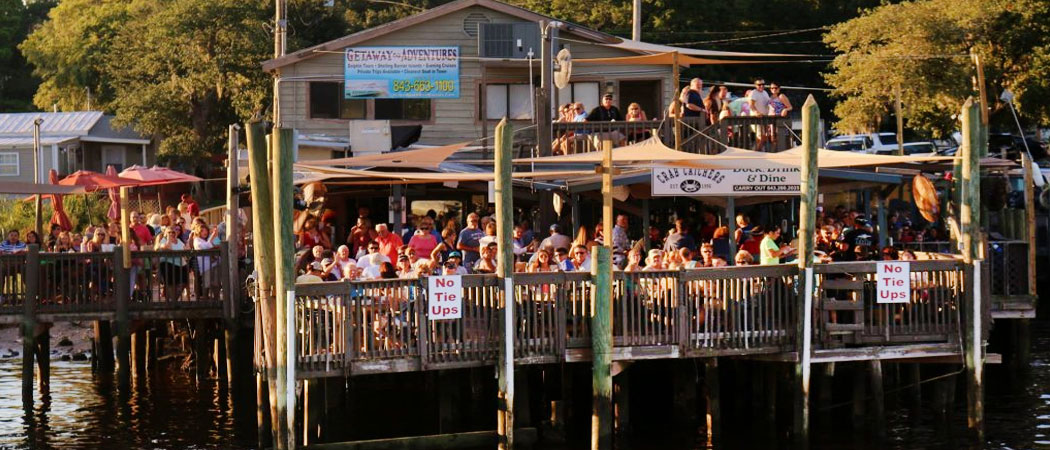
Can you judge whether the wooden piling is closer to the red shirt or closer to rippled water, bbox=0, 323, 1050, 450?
rippled water, bbox=0, 323, 1050, 450

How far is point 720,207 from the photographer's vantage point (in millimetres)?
27766

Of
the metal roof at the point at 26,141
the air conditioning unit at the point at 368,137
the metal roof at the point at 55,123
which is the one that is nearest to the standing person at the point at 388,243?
the air conditioning unit at the point at 368,137

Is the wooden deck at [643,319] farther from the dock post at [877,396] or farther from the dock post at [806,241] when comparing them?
the dock post at [877,396]

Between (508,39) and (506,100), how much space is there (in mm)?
1324

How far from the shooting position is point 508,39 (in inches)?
1302

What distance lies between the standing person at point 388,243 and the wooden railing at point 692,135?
3.76m

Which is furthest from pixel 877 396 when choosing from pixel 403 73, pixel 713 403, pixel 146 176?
pixel 146 176

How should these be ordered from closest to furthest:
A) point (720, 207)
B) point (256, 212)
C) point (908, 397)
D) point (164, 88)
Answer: point (256, 212), point (908, 397), point (720, 207), point (164, 88)

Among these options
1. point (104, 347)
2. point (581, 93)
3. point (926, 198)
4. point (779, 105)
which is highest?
point (581, 93)

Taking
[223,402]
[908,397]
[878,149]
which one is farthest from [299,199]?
[878,149]

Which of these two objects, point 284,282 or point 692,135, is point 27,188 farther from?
point 692,135

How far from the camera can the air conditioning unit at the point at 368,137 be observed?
33.3m

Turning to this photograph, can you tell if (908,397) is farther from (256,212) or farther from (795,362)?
(256,212)

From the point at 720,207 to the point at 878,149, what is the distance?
18702mm
